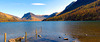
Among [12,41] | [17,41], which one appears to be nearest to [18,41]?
[17,41]

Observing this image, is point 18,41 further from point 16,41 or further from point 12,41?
point 12,41

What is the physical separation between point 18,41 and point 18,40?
0.75m

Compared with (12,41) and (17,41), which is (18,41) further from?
(12,41)

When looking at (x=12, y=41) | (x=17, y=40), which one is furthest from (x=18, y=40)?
(x=12, y=41)

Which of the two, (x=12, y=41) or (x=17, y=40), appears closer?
(x=12, y=41)

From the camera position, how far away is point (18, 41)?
2800 cm

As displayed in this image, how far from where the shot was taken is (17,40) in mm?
28453

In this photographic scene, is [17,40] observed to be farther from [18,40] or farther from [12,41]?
[12,41]

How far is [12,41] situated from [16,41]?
271 cm

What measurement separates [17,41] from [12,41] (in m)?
2.58

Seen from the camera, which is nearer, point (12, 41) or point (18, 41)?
point (12, 41)

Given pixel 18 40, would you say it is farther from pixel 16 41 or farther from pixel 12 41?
pixel 12 41

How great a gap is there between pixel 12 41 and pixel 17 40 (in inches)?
117

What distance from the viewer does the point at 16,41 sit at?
28141mm
